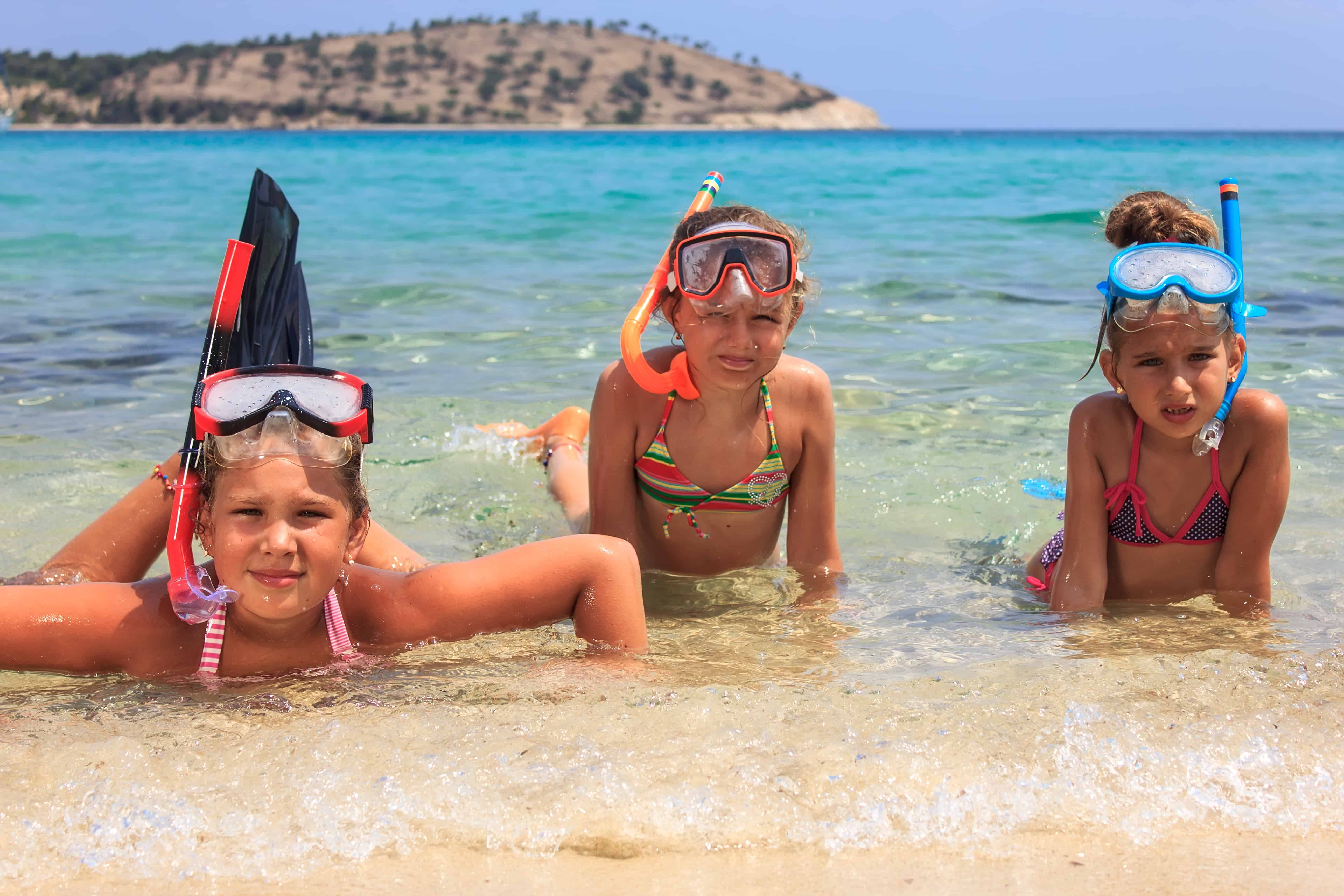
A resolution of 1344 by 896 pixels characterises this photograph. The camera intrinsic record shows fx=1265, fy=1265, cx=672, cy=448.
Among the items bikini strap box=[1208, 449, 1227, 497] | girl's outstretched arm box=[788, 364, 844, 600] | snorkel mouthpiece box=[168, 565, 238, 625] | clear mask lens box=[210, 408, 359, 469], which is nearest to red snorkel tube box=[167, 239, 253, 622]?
snorkel mouthpiece box=[168, 565, 238, 625]

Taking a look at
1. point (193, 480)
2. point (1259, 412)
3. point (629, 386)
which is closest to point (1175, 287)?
point (1259, 412)

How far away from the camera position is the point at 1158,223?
349cm

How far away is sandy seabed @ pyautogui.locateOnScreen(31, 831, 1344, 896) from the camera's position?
2.02 metres

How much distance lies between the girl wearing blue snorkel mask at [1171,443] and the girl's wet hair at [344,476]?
187 cm

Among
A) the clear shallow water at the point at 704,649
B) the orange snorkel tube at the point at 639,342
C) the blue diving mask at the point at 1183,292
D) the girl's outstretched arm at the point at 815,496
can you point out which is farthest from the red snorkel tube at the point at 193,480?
the blue diving mask at the point at 1183,292

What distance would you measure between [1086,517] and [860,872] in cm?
170

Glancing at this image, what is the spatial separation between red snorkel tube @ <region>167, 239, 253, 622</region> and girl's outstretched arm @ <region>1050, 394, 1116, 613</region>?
2.20 m

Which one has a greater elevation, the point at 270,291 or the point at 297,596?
the point at 270,291

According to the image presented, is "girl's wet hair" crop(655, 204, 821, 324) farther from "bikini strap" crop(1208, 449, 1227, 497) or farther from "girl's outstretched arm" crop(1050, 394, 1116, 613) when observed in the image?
"bikini strap" crop(1208, 449, 1227, 497)

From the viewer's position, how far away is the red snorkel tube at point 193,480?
8.73 feet

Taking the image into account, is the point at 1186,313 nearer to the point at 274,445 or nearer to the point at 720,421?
the point at 720,421

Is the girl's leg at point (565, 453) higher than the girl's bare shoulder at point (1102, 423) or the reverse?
the reverse

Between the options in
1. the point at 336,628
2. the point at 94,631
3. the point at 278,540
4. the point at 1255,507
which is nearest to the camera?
the point at 278,540

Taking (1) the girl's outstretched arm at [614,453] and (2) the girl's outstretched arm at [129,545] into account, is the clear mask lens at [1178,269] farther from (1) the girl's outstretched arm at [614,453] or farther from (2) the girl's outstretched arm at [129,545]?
(2) the girl's outstretched arm at [129,545]
